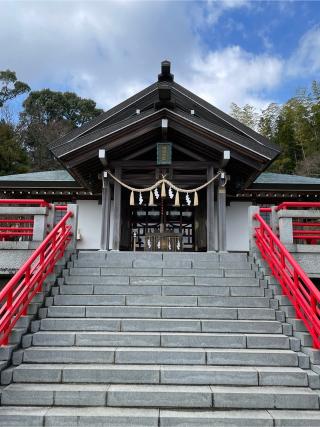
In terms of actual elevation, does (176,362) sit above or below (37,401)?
above

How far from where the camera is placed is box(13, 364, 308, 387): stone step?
172 inches

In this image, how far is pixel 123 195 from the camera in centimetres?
1205

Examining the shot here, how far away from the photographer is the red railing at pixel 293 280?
16.1 ft

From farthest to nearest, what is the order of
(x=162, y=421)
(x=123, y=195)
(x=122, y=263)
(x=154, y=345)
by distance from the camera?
1. (x=123, y=195)
2. (x=122, y=263)
3. (x=154, y=345)
4. (x=162, y=421)

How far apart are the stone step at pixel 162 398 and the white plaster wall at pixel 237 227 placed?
9653 millimetres

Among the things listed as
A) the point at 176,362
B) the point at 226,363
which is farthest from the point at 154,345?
the point at 226,363

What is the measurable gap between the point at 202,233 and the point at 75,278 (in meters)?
6.49

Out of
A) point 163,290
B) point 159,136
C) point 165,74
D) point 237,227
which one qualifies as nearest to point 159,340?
point 163,290

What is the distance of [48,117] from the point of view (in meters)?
45.7

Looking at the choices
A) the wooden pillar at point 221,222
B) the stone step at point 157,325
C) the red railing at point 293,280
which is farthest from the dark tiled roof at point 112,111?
the stone step at point 157,325

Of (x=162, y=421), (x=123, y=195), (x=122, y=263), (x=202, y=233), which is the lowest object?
(x=162, y=421)

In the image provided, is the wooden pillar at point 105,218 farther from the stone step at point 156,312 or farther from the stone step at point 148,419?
the stone step at point 148,419

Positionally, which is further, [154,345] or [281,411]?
[154,345]

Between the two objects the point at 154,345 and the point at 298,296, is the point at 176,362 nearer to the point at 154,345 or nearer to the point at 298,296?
the point at 154,345
